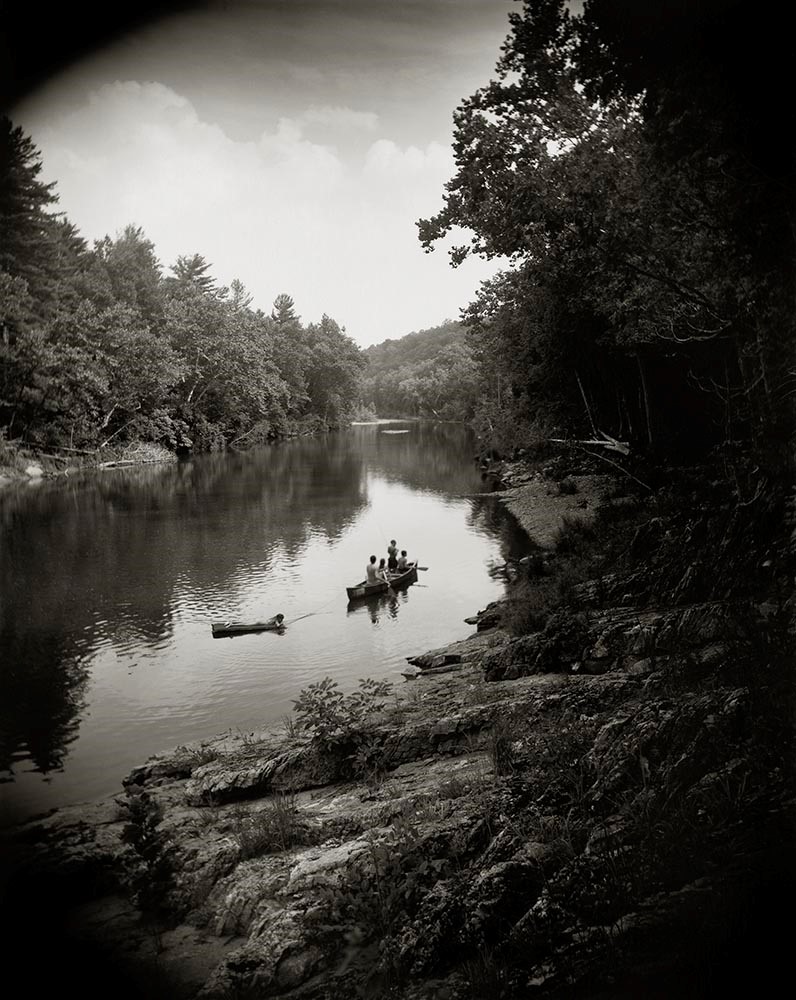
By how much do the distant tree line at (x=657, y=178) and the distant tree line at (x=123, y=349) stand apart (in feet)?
21.7

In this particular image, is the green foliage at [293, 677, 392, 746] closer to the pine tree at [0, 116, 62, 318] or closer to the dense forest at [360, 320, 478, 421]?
the pine tree at [0, 116, 62, 318]

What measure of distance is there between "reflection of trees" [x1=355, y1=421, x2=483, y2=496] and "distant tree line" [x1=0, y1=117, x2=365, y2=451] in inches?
559

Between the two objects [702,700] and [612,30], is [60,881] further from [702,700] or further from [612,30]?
[612,30]

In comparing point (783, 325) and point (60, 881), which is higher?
point (783, 325)

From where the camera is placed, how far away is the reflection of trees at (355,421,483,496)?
145 ft

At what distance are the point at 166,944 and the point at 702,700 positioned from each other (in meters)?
4.86

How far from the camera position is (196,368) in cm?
6334

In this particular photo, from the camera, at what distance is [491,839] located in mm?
4977

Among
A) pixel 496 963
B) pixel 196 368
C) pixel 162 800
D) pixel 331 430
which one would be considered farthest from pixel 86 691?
pixel 331 430

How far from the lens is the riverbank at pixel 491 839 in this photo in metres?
3.68

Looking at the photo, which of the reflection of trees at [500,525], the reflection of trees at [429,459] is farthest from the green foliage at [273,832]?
the reflection of trees at [429,459]

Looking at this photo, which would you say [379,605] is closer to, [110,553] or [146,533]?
[110,553]

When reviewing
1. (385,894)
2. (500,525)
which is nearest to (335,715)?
(385,894)

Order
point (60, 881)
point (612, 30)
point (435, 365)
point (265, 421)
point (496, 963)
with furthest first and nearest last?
point (435, 365)
point (265, 421)
point (612, 30)
point (60, 881)
point (496, 963)
